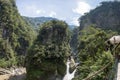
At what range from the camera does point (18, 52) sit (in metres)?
73.1

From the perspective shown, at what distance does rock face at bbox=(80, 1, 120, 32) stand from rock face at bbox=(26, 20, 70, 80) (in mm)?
26802

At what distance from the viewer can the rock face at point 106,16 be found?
69500 millimetres

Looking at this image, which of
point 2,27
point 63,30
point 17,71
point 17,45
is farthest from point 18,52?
point 63,30

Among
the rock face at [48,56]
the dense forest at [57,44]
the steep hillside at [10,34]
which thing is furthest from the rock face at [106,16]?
the rock face at [48,56]

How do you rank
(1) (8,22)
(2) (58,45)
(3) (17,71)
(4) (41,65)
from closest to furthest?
1. (4) (41,65)
2. (2) (58,45)
3. (3) (17,71)
4. (1) (8,22)

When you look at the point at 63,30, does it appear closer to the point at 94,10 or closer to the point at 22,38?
the point at 22,38

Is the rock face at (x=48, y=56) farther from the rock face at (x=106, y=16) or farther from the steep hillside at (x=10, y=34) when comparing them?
the rock face at (x=106, y=16)

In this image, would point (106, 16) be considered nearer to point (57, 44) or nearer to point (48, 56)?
point (57, 44)

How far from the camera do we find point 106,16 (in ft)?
238

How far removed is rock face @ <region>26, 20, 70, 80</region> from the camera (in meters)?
38.5

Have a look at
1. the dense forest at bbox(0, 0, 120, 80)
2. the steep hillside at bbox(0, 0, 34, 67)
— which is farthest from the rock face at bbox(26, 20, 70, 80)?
the steep hillside at bbox(0, 0, 34, 67)

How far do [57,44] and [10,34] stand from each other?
2849 centimetres

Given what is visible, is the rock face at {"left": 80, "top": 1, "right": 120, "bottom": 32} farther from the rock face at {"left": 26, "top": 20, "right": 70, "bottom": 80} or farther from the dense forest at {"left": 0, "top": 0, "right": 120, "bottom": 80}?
the rock face at {"left": 26, "top": 20, "right": 70, "bottom": 80}

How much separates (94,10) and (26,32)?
61.6 feet
